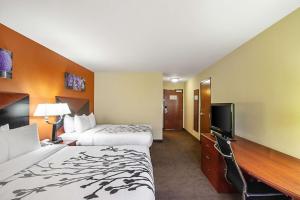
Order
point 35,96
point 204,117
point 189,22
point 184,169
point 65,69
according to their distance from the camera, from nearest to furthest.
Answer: point 189,22 → point 35,96 → point 184,169 → point 65,69 → point 204,117

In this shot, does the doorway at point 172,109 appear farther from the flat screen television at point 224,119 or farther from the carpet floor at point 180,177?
the flat screen television at point 224,119

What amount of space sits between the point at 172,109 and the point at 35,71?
6.59 metres

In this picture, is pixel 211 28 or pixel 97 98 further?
Result: pixel 97 98

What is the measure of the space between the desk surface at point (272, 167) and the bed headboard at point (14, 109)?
288 centimetres

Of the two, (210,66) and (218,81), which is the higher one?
(210,66)

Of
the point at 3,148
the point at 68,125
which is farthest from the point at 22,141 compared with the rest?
the point at 68,125

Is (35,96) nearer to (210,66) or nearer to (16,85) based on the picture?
(16,85)

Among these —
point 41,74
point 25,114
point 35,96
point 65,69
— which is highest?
point 65,69

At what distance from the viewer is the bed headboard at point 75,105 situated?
3867mm

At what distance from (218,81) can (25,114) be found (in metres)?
4.01

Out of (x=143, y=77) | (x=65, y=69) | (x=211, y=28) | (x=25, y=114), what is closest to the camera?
(x=211, y=28)

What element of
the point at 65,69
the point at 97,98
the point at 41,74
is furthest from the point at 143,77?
the point at 41,74

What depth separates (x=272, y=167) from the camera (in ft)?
5.79

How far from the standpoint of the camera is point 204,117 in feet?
18.9
